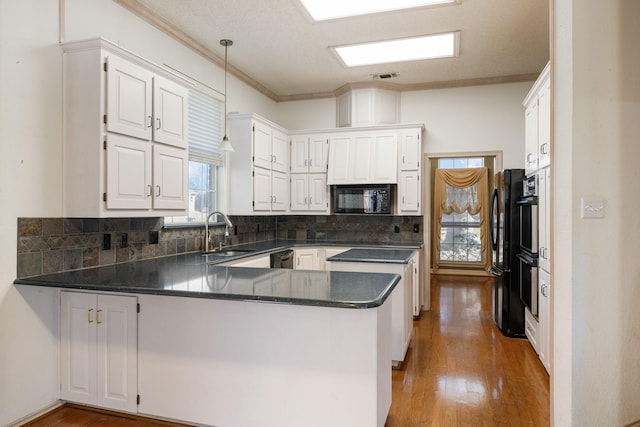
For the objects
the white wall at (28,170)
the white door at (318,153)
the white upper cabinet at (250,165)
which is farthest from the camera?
the white door at (318,153)

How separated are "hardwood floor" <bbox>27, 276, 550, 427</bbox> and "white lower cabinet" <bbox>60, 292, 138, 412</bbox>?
6.2 inches

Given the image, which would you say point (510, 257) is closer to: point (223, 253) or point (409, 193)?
point (409, 193)

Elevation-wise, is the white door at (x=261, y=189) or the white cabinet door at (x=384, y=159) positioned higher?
the white cabinet door at (x=384, y=159)

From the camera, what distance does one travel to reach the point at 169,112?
118 inches

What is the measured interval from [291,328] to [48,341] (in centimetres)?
160

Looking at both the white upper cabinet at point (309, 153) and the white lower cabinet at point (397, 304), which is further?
the white upper cabinet at point (309, 153)

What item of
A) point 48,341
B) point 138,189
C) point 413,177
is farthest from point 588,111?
point 48,341

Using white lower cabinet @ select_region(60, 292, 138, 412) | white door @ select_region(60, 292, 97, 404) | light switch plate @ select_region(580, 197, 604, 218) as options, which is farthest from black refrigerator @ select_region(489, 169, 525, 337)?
white door @ select_region(60, 292, 97, 404)

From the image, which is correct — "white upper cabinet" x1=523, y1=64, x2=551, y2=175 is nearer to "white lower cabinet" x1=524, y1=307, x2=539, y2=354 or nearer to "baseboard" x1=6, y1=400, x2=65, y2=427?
"white lower cabinet" x1=524, y1=307, x2=539, y2=354

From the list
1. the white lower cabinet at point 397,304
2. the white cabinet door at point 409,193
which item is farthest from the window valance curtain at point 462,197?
the white lower cabinet at point 397,304

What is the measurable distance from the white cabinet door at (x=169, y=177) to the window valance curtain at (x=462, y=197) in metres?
6.20

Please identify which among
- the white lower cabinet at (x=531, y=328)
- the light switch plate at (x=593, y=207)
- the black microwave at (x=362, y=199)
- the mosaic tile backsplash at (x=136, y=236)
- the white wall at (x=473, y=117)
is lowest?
the white lower cabinet at (x=531, y=328)

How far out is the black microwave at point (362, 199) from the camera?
5059 mm

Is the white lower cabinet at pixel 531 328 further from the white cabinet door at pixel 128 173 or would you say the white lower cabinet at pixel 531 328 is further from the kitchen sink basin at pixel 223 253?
the white cabinet door at pixel 128 173
